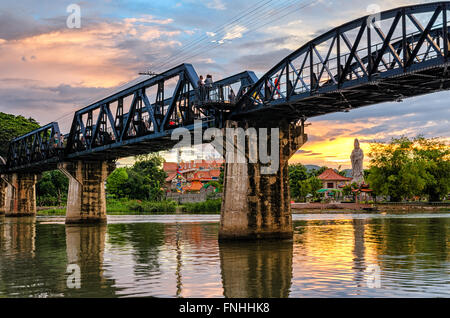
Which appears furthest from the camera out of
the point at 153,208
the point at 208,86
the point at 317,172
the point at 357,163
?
the point at 317,172

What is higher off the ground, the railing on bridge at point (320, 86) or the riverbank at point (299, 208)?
the railing on bridge at point (320, 86)

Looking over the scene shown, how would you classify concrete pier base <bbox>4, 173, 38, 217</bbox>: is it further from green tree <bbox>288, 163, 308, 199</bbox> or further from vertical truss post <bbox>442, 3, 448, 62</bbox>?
vertical truss post <bbox>442, 3, 448, 62</bbox>

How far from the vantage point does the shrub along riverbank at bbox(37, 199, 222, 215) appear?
11200 cm

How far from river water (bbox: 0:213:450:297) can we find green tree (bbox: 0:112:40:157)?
100982mm

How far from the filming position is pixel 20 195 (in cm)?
10275

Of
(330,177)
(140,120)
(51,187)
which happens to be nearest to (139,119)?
(140,120)

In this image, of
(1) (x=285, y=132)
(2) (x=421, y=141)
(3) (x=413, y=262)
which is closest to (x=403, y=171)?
(2) (x=421, y=141)

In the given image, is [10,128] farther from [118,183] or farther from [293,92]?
[293,92]

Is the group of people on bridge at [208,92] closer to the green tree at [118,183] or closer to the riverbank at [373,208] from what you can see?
the riverbank at [373,208]

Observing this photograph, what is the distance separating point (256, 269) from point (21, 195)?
289 ft

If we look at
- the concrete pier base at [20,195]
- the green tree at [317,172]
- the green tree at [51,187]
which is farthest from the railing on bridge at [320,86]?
the green tree at [317,172]

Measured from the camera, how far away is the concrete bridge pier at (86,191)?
67.4 metres

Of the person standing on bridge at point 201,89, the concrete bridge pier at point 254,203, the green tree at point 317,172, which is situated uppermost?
the person standing on bridge at point 201,89

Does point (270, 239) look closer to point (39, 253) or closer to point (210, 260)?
point (210, 260)
